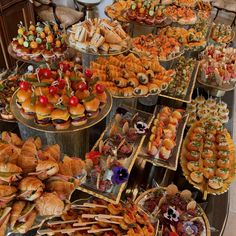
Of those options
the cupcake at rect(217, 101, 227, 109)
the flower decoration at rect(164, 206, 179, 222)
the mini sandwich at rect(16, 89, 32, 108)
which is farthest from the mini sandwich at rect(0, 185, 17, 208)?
Result: the cupcake at rect(217, 101, 227, 109)

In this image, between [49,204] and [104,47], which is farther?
[104,47]

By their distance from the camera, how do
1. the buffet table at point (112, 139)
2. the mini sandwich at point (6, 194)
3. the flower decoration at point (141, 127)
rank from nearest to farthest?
the mini sandwich at point (6, 194) → the buffet table at point (112, 139) → the flower decoration at point (141, 127)

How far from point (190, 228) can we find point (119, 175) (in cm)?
45

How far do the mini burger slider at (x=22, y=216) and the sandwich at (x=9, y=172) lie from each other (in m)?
0.08

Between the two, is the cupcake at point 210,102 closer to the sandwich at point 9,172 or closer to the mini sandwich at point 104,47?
the mini sandwich at point 104,47

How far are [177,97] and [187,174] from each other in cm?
58

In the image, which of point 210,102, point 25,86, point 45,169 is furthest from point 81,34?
point 210,102

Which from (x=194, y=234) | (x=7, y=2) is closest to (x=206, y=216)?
(x=194, y=234)

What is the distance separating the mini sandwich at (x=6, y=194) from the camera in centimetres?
78

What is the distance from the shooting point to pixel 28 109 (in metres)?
1.16

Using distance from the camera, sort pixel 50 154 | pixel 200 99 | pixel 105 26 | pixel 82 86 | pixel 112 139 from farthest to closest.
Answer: pixel 200 99 < pixel 105 26 < pixel 112 139 < pixel 82 86 < pixel 50 154

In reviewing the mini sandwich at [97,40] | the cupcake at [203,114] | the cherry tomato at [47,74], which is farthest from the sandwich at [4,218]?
the cupcake at [203,114]

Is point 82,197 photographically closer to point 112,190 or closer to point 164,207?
point 112,190

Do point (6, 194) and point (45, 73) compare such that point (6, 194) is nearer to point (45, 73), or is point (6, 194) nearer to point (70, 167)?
point (70, 167)
